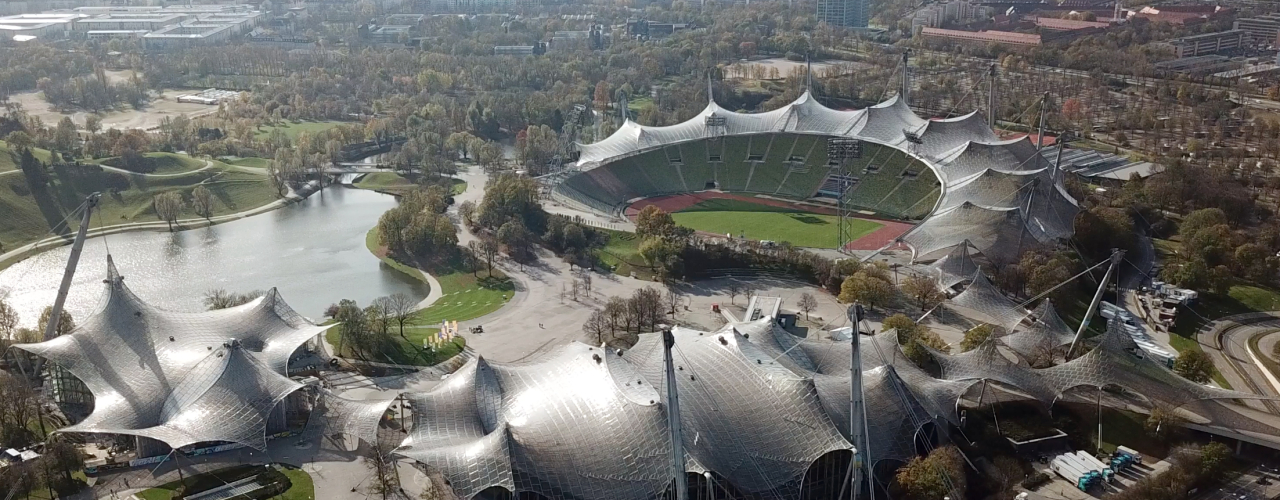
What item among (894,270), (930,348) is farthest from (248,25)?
(930,348)

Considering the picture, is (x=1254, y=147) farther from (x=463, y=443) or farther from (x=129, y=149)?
(x=129, y=149)

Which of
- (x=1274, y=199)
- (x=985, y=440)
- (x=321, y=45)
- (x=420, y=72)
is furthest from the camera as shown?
(x=321, y=45)

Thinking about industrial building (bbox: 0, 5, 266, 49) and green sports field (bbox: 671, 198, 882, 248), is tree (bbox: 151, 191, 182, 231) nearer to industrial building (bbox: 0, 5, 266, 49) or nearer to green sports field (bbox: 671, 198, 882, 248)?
green sports field (bbox: 671, 198, 882, 248)

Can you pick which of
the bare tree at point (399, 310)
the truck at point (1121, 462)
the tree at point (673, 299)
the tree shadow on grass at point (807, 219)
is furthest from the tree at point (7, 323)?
the truck at point (1121, 462)

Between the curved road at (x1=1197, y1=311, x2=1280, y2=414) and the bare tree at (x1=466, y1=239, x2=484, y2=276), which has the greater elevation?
the bare tree at (x1=466, y1=239, x2=484, y2=276)

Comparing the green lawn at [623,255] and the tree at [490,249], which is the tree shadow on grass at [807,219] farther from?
the tree at [490,249]

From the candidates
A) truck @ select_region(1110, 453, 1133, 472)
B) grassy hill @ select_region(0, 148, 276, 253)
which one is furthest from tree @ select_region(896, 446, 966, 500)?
Result: grassy hill @ select_region(0, 148, 276, 253)

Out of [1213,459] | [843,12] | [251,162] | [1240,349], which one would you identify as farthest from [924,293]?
[843,12]

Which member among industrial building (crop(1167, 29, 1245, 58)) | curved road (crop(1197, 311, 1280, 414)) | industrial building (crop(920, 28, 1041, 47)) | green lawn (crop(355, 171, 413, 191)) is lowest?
industrial building (crop(1167, 29, 1245, 58))
